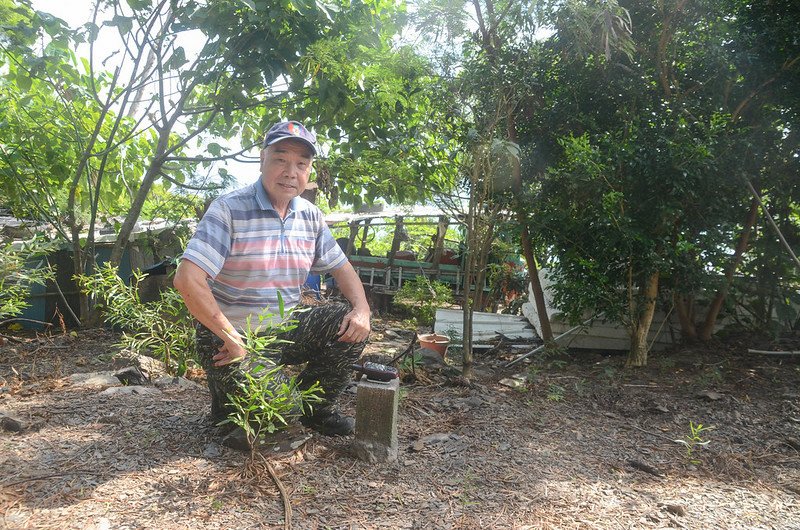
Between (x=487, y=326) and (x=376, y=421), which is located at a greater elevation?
(x=487, y=326)

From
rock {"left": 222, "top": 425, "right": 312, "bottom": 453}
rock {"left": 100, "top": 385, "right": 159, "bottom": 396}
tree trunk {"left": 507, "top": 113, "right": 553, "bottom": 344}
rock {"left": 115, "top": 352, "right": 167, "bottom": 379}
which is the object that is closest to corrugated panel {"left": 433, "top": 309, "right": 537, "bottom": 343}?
tree trunk {"left": 507, "top": 113, "right": 553, "bottom": 344}

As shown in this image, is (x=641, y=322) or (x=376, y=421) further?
(x=641, y=322)

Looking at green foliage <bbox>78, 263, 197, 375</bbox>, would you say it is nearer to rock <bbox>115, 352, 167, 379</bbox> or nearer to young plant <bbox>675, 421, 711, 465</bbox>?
rock <bbox>115, 352, 167, 379</bbox>

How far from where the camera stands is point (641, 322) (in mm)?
5215

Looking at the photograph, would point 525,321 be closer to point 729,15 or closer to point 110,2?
point 729,15

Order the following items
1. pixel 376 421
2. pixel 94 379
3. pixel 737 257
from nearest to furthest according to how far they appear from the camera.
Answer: pixel 376 421
pixel 94 379
pixel 737 257

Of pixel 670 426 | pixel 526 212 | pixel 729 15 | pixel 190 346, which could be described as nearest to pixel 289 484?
pixel 190 346

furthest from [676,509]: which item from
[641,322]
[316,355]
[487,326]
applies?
[487,326]

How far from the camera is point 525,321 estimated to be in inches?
297

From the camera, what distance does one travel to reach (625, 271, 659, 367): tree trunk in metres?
5.06

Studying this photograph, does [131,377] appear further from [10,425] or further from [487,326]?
[487,326]

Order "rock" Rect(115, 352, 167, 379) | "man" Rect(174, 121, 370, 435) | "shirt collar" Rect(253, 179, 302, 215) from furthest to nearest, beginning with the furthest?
"rock" Rect(115, 352, 167, 379) → "shirt collar" Rect(253, 179, 302, 215) → "man" Rect(174, 121, 370, 435)

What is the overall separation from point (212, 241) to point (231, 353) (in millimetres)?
492

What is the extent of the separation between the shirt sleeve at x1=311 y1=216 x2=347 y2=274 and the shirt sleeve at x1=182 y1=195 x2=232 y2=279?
54cm
